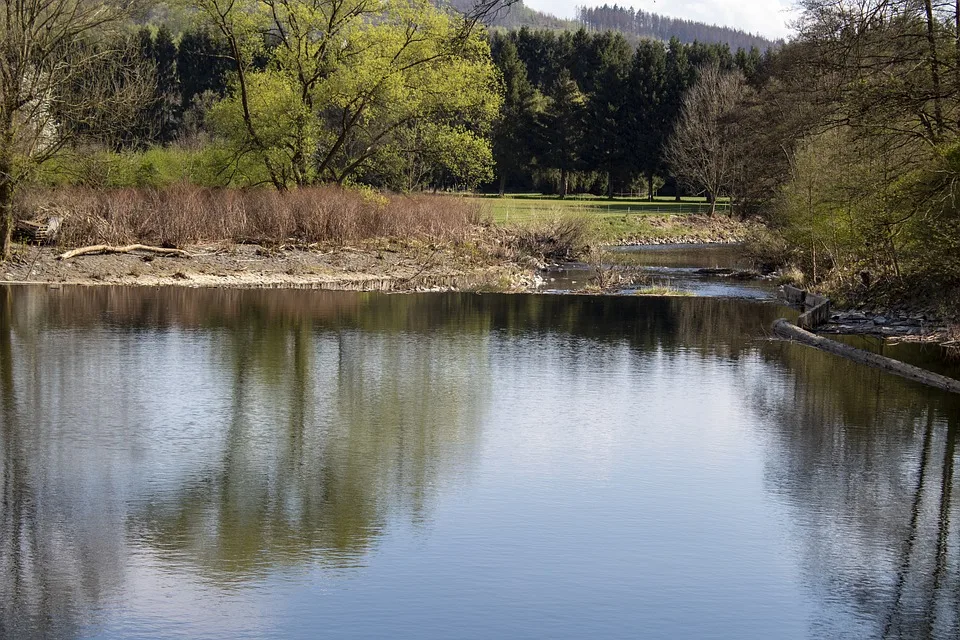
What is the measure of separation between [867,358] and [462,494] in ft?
41.5

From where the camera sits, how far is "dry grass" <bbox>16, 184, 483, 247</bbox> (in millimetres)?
37000

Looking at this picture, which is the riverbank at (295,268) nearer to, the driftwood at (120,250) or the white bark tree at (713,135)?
the driftwood at (120,250)

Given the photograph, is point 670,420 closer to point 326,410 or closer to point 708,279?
point 326,410

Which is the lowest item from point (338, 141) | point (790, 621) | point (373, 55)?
point (790, 621)

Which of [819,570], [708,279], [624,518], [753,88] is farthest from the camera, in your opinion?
[753,88]

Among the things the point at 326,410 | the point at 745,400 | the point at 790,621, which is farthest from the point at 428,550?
the point at 745,400

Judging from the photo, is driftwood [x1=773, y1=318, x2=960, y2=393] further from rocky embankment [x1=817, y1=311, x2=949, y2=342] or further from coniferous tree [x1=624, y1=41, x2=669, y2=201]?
coniferous tree [x1=624, y1=41, x2=669, y2=201]

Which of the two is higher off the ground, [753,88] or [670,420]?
[753,88]

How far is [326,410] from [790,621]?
8342mm

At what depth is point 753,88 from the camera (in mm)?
73062

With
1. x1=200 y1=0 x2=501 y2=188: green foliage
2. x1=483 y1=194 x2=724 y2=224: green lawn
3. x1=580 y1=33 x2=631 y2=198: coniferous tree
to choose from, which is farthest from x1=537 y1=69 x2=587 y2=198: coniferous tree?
x1=200 y1=0 x2=501 y2=188: green foliage

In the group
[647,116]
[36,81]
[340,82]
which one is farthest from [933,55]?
[647,116]

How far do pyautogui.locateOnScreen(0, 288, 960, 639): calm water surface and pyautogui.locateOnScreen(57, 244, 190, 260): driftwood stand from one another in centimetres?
1408

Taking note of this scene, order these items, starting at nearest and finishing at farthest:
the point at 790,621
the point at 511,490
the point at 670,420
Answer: the point at 790,621
the point at 511,490
the point at 670,420
